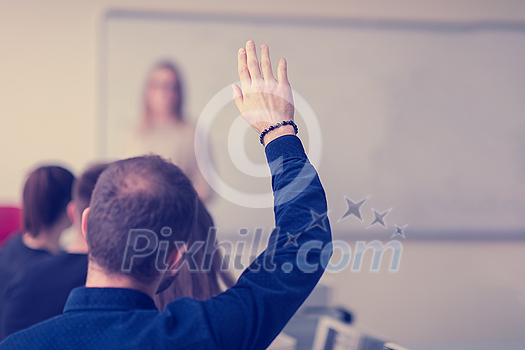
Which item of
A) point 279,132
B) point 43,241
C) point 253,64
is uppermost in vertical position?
point 253,64

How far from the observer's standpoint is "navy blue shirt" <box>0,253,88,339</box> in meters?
1.18

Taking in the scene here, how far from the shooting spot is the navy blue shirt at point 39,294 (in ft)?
3.88

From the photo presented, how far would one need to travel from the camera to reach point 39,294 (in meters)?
1.18

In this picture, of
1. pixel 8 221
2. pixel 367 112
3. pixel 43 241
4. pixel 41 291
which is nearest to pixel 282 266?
pixel 41 291

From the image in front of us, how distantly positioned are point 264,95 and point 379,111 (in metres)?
2.32

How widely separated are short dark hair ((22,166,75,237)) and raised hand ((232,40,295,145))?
117 cm

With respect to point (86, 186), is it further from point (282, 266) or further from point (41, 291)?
point (282, 266)

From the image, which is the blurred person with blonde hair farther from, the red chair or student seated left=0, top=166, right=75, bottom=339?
student seated left=0, top=166, right=75, bottom=339

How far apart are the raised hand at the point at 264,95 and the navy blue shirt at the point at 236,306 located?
7 centimetres

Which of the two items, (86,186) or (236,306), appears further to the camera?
(86,186)

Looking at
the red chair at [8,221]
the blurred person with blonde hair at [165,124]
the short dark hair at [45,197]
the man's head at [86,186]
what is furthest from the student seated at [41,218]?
the blurred person with blonde hair at [165,124]

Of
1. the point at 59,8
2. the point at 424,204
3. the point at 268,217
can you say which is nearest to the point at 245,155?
the point at 268,217

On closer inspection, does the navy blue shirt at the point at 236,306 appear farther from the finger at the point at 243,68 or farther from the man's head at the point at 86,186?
the man's head at the point at 86,186

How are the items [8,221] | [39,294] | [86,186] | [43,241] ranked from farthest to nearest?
1. [8,221]
2. [43,241]
3. [86,186]
4. [39,294]
